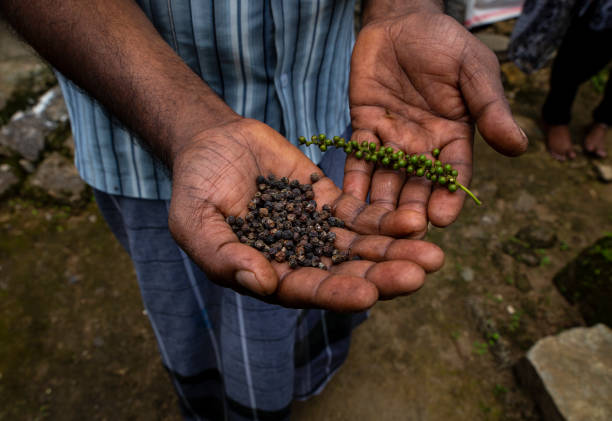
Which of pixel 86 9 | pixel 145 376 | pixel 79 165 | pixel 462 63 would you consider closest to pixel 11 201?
pixel 145 376

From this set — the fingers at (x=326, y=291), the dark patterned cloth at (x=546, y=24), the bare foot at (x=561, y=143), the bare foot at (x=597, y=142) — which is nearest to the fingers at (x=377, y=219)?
the fingers at (x=326, y=291)

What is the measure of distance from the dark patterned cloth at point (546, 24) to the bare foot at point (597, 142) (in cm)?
147

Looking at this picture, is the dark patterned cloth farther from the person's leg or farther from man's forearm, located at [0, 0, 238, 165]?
man's forearm, located at [0, 0, 238, 165]

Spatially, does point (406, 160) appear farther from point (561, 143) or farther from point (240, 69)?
point (561, 143)

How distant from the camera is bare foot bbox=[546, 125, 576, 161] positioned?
5.84 meters

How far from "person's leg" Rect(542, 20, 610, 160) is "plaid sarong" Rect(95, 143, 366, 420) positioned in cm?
402

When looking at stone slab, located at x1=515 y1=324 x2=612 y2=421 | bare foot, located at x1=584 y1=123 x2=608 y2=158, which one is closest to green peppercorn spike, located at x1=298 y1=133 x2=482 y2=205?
stone slab, located at x1=515 y1=324 x2=612 y2=421

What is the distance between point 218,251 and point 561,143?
229 inches

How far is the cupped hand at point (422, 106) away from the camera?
80.9 inches

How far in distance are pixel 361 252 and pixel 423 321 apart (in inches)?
106

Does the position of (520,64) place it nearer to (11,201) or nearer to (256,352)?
(256,352)

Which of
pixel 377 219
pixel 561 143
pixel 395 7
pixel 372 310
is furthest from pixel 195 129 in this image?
pixel 561 143

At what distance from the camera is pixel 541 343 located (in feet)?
12.2

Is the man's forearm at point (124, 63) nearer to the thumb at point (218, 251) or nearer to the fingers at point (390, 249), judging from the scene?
the thumb at point (218, 251)
